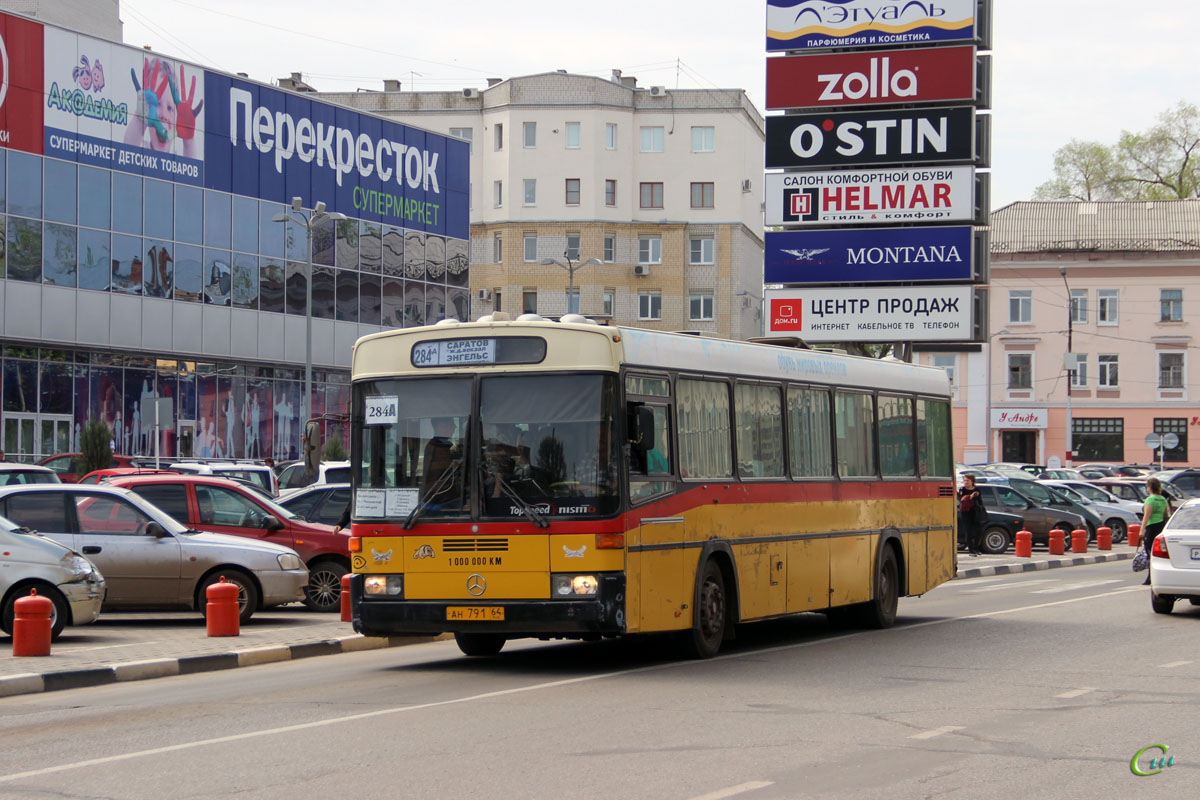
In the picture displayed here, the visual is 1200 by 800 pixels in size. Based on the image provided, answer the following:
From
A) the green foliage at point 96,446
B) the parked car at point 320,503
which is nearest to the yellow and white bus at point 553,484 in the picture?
the parked car at point 320,503

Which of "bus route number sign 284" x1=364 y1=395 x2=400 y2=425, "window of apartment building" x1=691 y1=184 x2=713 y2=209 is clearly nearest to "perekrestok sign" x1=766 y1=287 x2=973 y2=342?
"bus route number sign 284" x1=364 y1=395 x2=400 y2=425

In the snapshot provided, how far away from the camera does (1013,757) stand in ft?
29.3

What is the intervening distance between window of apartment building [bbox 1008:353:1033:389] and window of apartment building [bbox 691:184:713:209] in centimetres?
2032

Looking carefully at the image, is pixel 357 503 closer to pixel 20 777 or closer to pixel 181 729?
pixel 181 729

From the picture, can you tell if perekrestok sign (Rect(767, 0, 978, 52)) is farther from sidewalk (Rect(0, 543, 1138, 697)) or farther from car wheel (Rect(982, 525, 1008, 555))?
sidewalk (Rect(0, 543, 1138, 697))

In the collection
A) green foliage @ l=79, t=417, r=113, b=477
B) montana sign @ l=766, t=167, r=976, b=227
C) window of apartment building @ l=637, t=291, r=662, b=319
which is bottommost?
green foliage @ l=79, t=417, r=113, b=477

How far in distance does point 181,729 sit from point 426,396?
3.89m

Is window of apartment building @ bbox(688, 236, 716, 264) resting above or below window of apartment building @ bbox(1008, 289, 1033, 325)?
above

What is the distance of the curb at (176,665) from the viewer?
12758 mm

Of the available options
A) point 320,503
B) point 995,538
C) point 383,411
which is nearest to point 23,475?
point 320,503

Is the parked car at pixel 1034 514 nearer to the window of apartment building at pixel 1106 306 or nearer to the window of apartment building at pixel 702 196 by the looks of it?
the window of apartment building at pixel 1106 306

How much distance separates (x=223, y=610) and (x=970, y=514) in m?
22.7

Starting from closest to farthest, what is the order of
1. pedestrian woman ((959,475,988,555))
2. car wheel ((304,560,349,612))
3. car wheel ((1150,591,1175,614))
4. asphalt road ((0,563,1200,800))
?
1. asphalt road ((0,563,1200,800))
2. car wheel ((1150,591,1175,614))
3. car wheel ((304,560,349,612))
4. pedestrian woman ((959,475,988,555))

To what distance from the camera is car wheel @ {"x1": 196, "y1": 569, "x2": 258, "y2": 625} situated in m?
17.9
